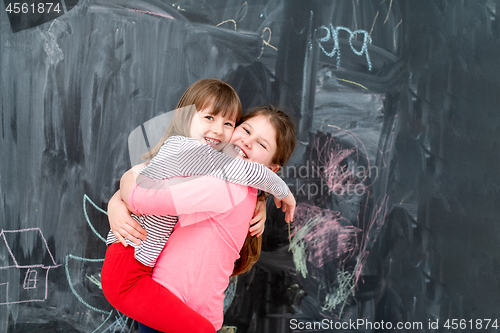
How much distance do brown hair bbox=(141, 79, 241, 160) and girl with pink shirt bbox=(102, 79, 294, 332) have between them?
13 cm

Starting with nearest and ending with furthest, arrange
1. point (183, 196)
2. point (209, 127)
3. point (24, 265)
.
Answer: point (183, 196) < point (209, 127) < point (24, 265)

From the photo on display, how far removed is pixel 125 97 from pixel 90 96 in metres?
0.16

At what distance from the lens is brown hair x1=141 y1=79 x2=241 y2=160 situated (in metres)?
1.10

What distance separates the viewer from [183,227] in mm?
971

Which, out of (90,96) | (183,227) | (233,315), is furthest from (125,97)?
(233,315)

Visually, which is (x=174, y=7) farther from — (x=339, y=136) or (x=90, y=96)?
(x=339, y=136)

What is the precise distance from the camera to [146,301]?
2.91 ft

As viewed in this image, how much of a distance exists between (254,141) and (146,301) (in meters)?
0.63

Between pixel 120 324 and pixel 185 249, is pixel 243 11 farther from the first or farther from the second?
pixel 120 324

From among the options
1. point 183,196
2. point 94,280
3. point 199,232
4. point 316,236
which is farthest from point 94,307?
point 316,236

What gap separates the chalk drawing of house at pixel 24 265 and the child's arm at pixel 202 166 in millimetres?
899

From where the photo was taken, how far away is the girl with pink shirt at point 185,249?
88cm

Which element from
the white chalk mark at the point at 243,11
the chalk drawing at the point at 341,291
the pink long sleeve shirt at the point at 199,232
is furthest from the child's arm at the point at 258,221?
the white chalk mark at the point at 243,11

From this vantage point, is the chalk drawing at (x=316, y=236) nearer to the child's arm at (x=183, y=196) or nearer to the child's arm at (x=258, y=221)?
the child's arm at (x=258, y=221)
